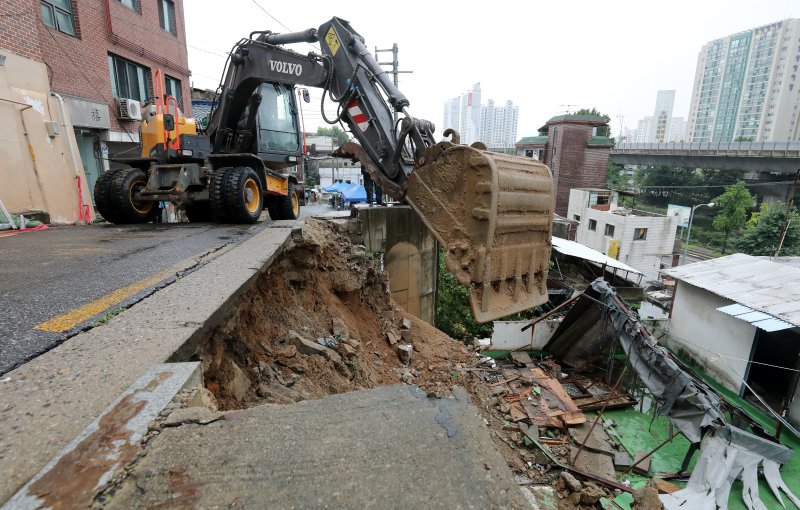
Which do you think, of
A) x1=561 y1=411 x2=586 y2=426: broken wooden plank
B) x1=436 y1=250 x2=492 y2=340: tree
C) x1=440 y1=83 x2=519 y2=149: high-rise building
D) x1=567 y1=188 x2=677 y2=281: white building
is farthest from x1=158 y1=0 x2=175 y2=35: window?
x1=440 y1=83 x2=519 y2=149: high-rise building

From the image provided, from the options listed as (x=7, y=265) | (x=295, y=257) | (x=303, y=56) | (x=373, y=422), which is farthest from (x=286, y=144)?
(x=373, y=422)

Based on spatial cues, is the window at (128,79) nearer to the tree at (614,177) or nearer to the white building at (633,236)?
the white building at (633,236)

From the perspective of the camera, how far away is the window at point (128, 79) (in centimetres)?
1162

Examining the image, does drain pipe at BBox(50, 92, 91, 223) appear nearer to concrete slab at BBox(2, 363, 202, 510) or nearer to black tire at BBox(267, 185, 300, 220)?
black tire at BBox(267, 185, 300, 220)

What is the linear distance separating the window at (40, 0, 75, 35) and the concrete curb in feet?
36.5

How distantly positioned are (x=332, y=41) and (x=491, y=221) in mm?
3860

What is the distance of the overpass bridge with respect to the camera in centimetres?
2711

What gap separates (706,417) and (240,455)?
8.11 metres

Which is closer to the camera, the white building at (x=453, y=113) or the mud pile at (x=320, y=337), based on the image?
the mud pile at (x=320, y=337)

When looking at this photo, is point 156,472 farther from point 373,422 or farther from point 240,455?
point 373,422

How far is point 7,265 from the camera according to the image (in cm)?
350

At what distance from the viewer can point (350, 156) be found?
20.3 feet

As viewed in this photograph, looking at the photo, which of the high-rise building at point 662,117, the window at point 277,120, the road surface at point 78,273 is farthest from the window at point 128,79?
the high-rise building at point 662,117

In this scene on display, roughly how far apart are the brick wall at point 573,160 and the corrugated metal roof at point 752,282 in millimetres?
21571
